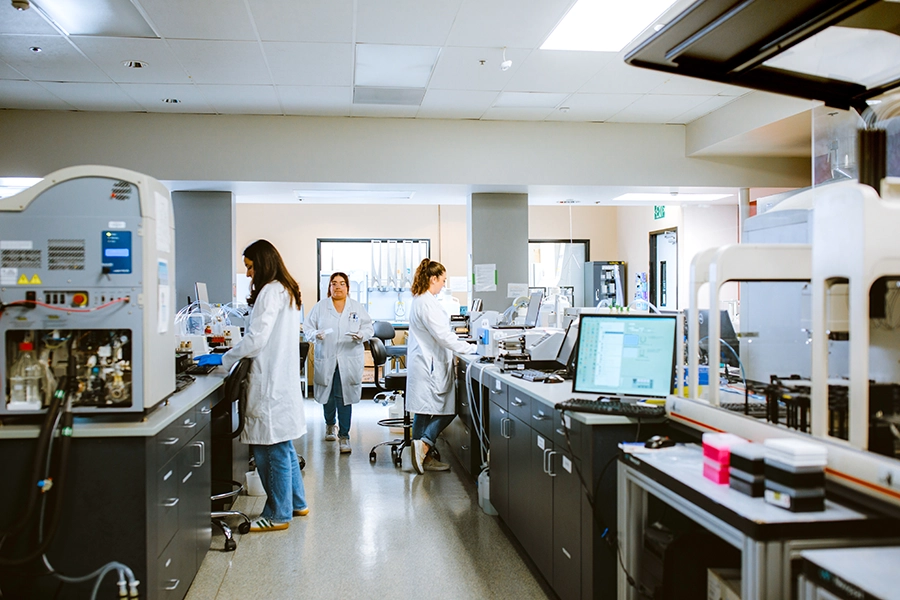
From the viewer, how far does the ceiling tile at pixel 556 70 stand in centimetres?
408

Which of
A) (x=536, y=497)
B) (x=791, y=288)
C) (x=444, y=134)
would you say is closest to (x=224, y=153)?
(x=444, y=134)

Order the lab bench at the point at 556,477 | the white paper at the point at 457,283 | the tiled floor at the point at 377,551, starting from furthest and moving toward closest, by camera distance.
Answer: the white paper at the point at 457,283
the tiled floor at the point at 377,551
the lab bench at the point at 556,477

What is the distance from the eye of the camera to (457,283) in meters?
8.77

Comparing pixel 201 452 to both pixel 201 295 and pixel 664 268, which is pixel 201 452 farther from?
pixel 664 268

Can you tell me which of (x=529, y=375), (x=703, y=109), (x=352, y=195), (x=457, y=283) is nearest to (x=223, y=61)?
(x=352, y=195)

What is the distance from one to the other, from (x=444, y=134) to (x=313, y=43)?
1.87 metres

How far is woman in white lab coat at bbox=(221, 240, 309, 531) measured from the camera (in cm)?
313

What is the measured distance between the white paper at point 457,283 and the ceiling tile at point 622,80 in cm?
425

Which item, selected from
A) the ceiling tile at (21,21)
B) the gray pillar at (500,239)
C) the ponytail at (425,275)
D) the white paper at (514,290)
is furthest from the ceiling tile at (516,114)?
the ceiling tile at (21,21)

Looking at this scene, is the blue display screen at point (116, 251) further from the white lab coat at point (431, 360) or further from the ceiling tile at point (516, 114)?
the ceiling tile at point (516, 114)

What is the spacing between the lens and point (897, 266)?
4.67 feet

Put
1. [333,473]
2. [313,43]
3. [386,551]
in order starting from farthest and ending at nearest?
[333,473] < [313,43] < [386,551]

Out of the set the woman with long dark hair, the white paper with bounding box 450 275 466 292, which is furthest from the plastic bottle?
the white paper with bounding box 450 275 466 292

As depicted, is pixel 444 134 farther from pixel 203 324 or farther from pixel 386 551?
pixel 386 551
